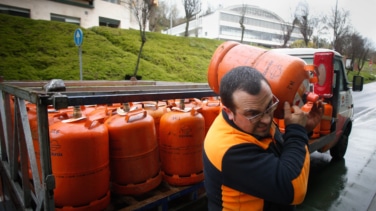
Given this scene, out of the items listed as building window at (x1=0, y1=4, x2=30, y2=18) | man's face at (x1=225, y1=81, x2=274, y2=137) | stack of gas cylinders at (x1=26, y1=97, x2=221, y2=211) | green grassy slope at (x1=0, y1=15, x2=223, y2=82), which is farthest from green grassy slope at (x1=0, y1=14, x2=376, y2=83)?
man's face at (x1=225, y1=81, x2=274, y2=137)

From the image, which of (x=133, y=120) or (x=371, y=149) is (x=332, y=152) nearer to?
(x=371, y=149)

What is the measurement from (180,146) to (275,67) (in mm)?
1318

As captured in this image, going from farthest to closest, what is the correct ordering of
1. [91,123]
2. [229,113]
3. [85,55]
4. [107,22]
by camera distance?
1. [107,22]
2. [85,55]
3. [91,123]
4. [229,113]

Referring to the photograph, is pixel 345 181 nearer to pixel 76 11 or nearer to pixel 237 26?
pixel 76 11

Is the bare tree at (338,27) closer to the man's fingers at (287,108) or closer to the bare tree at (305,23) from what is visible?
the bare tree at (305,23)

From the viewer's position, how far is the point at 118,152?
235cm

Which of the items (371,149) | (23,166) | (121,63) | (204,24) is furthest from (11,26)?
(204,24)

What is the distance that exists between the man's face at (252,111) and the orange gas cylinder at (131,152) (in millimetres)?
1260

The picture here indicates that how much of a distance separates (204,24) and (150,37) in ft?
161

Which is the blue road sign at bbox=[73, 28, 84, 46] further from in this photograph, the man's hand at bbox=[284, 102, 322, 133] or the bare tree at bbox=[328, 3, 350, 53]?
the bare tree at bbox=[328, 3, 350, 53]

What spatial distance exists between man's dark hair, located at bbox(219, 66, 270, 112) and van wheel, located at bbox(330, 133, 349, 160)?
546 cm

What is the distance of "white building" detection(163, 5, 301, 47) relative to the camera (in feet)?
208

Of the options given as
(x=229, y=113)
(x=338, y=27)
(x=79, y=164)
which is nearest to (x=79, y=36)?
(x=79, y=164)

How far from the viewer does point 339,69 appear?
5.01 m
